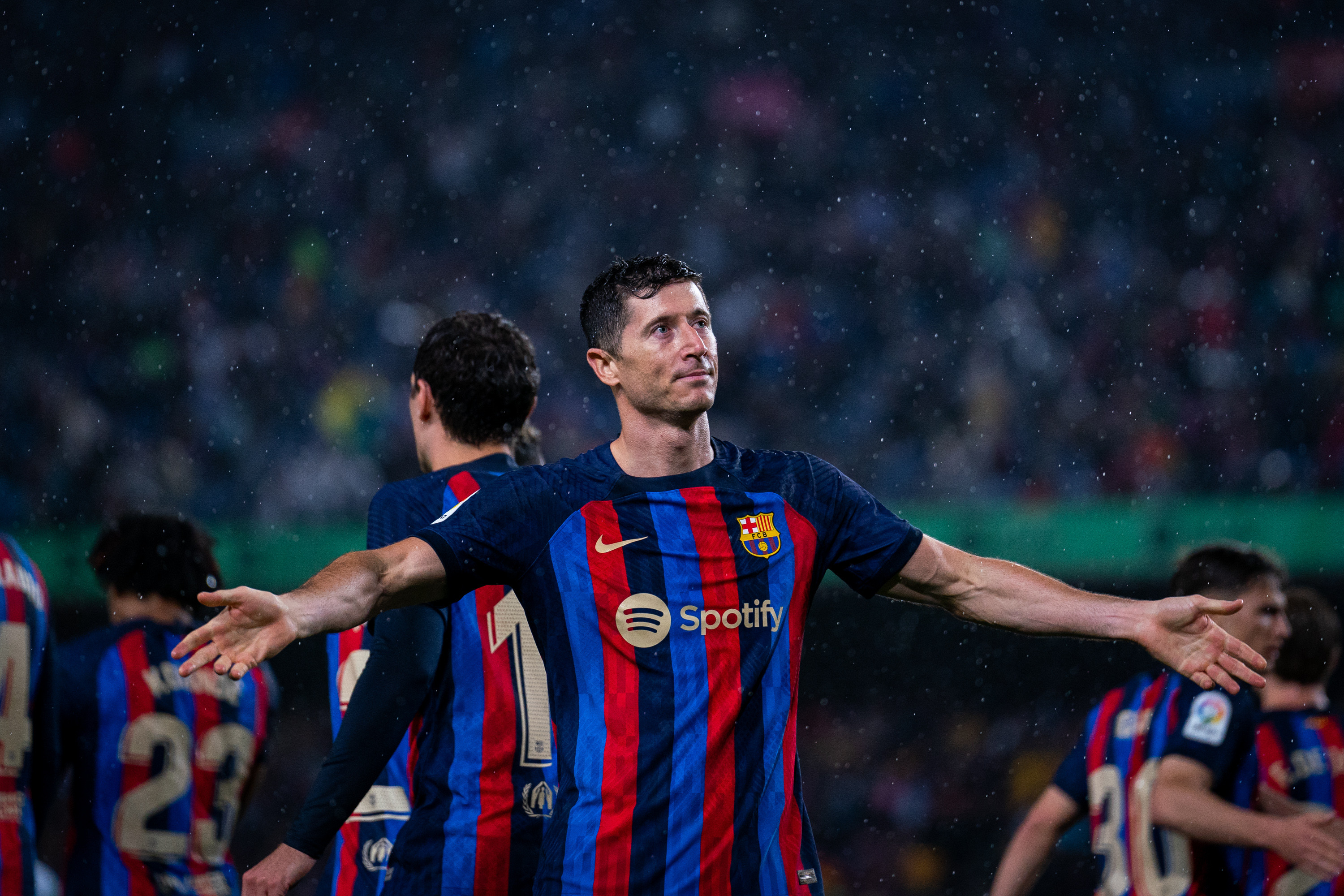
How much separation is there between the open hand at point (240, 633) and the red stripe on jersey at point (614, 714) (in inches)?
23.4

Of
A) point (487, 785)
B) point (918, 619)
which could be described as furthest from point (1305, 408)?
point (487, 785)

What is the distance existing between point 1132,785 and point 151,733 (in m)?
2.90

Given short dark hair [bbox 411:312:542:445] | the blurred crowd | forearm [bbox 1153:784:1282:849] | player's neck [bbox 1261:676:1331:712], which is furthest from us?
the blurred crowd

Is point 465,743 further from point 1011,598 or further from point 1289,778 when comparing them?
point 1289,778

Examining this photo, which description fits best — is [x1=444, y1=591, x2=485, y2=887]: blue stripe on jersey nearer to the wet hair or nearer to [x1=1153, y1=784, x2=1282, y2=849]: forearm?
Answer: the wet hair

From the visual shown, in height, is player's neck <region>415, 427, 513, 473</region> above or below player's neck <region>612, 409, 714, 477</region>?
above

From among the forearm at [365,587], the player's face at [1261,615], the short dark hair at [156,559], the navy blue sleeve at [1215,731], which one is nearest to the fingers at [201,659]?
the forearm at [365,587]

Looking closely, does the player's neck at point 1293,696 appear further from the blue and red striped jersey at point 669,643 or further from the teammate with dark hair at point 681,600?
the blue and red striped jersey at point 669,643

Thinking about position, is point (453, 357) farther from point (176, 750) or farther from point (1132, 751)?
point (1132, 751)

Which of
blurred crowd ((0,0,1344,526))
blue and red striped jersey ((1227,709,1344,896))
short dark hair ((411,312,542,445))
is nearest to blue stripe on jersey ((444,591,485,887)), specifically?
short dark hair ((411,312,542,445))

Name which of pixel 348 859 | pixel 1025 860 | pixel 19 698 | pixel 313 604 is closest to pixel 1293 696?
pixel 1025 860

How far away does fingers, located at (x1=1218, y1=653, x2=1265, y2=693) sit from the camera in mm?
2193

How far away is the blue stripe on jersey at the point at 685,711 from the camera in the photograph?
88.2 inches

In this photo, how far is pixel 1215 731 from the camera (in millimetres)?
3561
